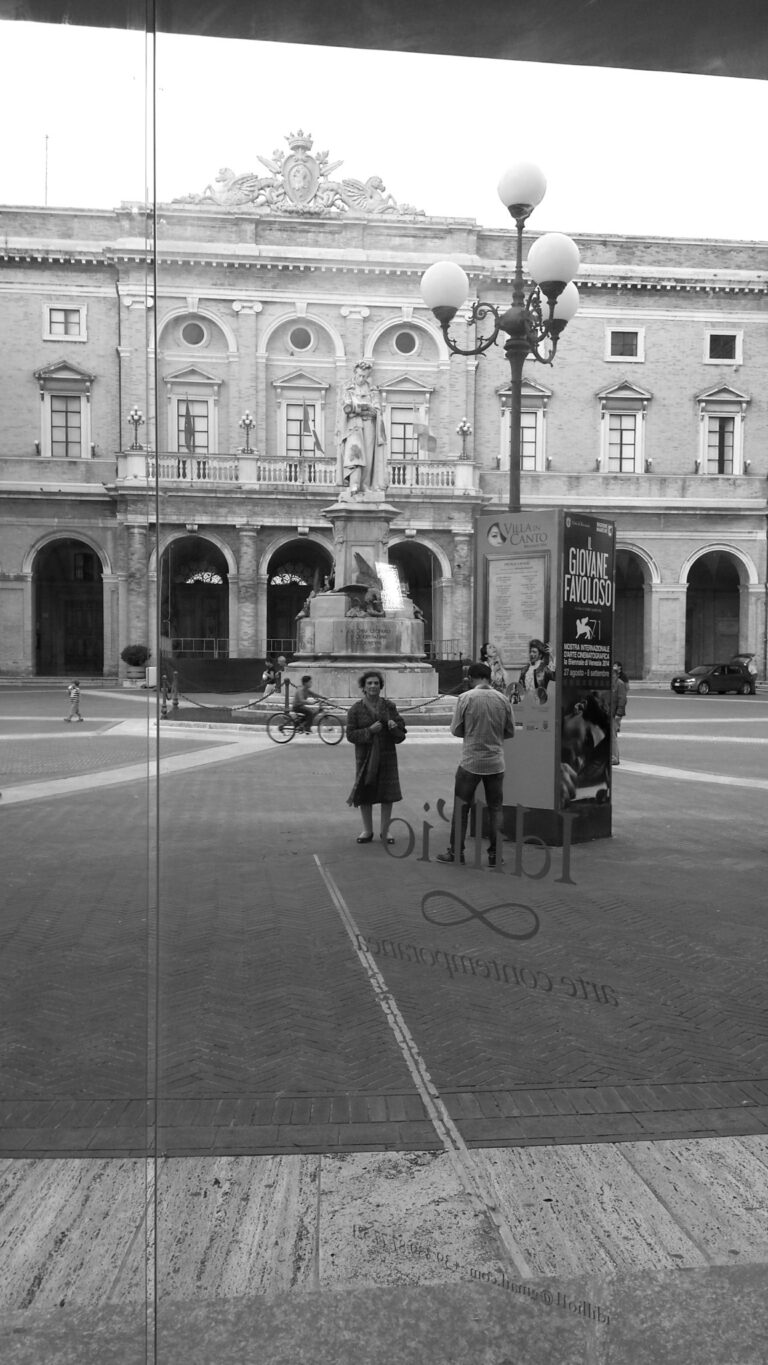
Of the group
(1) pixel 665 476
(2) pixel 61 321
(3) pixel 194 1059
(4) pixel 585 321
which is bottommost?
(3) pixel 194 1059

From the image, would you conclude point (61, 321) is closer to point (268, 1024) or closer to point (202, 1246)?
point (268, 1024)

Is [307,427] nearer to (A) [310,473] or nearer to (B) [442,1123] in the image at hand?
(A) [310,473]

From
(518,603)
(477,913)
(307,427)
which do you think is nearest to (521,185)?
(518,603)

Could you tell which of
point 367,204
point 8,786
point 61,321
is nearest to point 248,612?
point 367,204

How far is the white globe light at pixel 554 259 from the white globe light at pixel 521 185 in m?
0.46

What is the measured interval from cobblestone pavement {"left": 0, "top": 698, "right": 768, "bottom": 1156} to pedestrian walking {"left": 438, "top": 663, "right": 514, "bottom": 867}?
0.33m

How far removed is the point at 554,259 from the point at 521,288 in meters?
0.64

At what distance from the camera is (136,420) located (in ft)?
12.3

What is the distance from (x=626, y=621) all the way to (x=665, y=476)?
5790 mm

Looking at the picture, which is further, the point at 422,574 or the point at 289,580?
the point at 422,574

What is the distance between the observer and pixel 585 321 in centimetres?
3831

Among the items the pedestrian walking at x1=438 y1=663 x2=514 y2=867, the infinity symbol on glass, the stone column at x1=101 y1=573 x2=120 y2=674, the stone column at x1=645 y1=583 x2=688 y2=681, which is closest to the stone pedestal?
the pedestrian walking at x1=438 y1=663 x2=514 y2=867

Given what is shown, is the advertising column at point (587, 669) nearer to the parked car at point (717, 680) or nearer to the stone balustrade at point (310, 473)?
the stone balustrade at point (310, 473)

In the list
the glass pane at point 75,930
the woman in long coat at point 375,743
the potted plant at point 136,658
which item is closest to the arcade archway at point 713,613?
the woman in long coat at point 375,743
